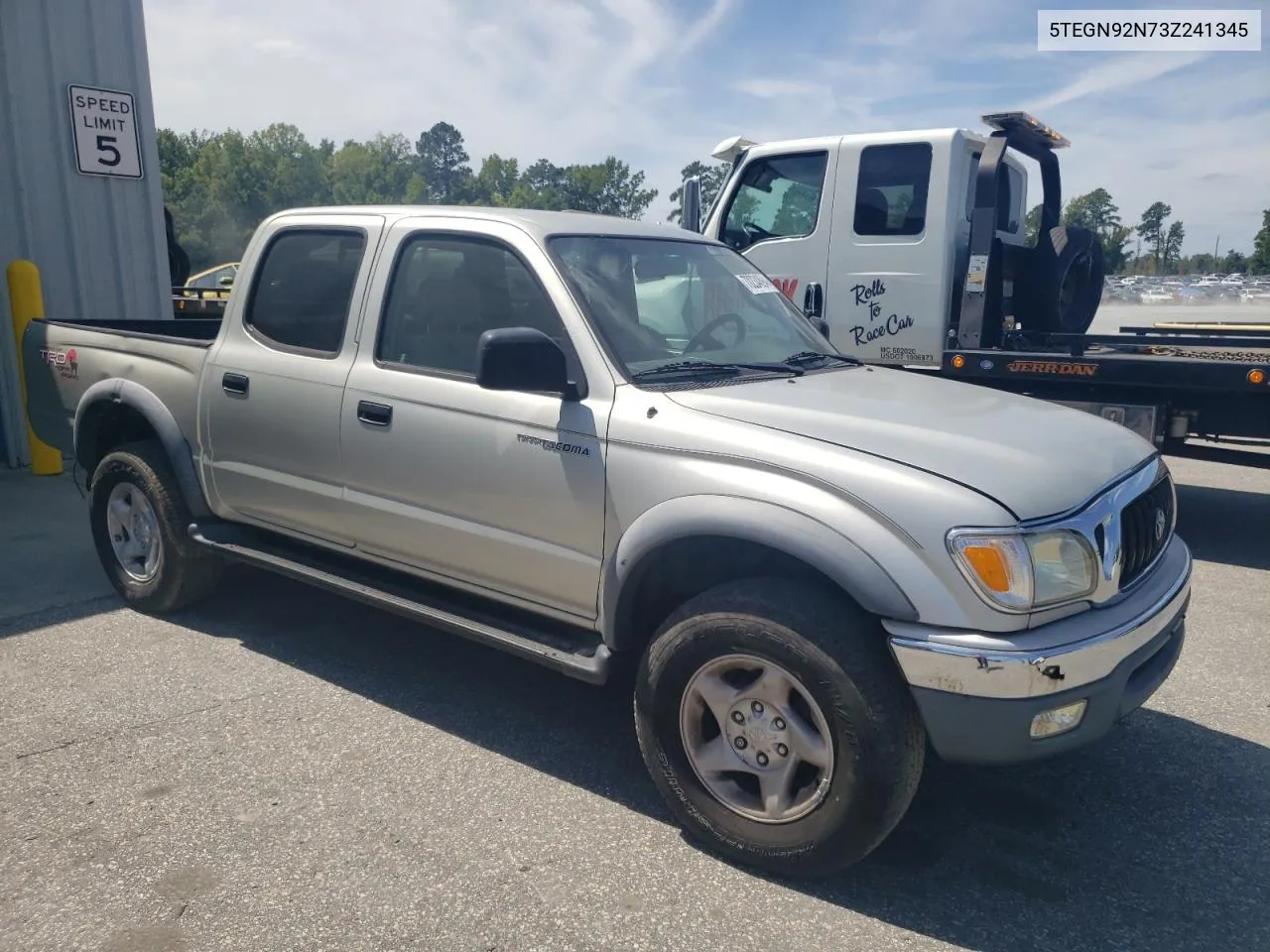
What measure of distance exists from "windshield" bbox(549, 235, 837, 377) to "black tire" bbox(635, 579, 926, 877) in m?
0.90

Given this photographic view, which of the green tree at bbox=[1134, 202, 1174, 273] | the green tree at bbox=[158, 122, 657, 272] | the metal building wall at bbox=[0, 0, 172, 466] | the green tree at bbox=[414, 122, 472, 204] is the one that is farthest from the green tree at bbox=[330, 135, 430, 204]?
the metal building wall at bbox=[0, 0, 172, 466]

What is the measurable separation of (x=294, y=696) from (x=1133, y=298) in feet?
128

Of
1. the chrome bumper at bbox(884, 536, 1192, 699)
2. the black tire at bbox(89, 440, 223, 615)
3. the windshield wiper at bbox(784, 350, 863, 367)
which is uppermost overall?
the windshield wiper at bbox(784, 350, 863, 367)

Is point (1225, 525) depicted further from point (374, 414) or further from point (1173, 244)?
point (1173, 244)

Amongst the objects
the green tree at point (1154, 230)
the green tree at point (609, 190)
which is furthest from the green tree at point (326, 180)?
the green tree at point (1154, 230)

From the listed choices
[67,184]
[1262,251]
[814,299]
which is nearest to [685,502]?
[814,299]

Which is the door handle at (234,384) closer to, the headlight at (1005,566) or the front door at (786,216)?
the headlight at (1005,566)

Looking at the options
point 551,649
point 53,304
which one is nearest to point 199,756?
point 551,649

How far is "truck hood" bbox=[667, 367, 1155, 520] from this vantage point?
2.69m

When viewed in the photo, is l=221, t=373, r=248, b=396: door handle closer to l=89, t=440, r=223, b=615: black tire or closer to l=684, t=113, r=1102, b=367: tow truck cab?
l=89, t=440, r=223, b=615: black tire

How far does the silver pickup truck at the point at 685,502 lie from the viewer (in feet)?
8.49

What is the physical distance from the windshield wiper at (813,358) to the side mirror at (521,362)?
1.00 meters

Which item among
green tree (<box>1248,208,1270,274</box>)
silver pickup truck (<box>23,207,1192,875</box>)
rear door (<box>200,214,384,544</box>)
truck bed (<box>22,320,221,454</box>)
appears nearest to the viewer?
silver pickup truck (<box>23,207,1192,875</box>)

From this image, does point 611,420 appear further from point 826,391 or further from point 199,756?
point 199,756
